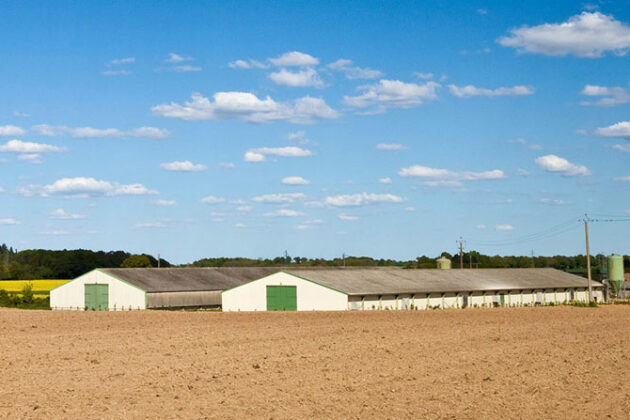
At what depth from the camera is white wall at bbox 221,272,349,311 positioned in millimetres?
68562

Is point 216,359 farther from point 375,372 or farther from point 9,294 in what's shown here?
point 9,294

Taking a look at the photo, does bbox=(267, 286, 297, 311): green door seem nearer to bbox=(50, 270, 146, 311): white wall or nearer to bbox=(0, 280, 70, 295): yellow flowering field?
bbox=(50, 270, 146, 311): white wall

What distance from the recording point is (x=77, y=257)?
157 m

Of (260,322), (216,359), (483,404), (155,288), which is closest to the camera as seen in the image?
(483,404)

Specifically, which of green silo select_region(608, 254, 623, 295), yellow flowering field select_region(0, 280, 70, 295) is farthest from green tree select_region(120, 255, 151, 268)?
green silo select_region(608, 254, 623, 295)

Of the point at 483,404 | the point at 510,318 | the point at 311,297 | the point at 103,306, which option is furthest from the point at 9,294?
the point at 483,404

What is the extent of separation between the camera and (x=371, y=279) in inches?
3004

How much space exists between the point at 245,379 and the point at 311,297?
41.9m

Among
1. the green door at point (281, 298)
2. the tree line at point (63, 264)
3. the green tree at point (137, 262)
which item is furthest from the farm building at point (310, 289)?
the tree line at point (63, 264)

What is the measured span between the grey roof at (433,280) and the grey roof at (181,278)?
11.9m

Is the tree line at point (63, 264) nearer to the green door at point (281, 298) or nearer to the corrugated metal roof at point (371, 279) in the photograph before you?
the corrugated metal roof at point (371, 279)

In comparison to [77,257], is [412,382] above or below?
below

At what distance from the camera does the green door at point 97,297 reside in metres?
79.9

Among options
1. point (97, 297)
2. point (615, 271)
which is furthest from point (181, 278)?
point (615, 271)
